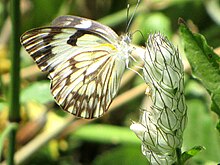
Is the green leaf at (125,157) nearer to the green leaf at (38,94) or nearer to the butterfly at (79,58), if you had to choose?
the green leaf at (38,94)

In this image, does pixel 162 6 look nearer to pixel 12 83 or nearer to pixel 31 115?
pixel 31 115

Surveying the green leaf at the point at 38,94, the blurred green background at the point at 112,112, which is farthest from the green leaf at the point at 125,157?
the green leaf at the point at 38,94

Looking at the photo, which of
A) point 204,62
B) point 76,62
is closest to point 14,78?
point 76,62

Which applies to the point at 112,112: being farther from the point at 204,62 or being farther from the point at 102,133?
the point at 204,62

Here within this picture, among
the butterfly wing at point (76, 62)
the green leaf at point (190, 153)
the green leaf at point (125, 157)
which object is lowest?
the green leaf at point (125, 157)

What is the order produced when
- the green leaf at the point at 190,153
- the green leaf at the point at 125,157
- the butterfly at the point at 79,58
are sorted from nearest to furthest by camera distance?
the green leaf at the point at 190,153 → the butterfly at the point at 79,58 → the green leaf at the point at 125,157

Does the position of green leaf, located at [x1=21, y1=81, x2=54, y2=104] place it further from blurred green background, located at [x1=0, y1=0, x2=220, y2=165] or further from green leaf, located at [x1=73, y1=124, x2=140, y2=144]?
green leaf, located at [x1=73, y1=124, x2=140, y2=144]

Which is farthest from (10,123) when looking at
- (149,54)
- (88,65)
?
→ (149,54)
